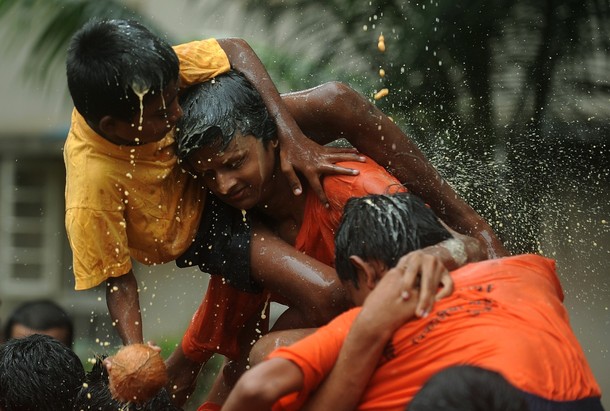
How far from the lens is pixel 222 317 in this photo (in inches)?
197

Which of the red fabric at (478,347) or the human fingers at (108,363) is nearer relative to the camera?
the red fabric at (478,347)

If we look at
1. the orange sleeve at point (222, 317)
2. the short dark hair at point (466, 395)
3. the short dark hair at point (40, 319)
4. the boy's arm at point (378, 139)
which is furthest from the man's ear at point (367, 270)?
the short dark hair at point (40, 319)

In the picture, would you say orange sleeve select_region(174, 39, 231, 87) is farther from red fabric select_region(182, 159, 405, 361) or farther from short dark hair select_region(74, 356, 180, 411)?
short dark hair select_region(74, 356, 180, 411)

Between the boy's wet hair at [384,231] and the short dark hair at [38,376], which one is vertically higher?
the boy's wet hair at [384,231]

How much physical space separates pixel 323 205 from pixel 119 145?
29.9 inches

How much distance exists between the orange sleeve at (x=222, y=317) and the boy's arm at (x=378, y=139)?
75 centimetres

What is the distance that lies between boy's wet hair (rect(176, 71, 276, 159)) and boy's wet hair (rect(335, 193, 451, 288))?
2.36ft

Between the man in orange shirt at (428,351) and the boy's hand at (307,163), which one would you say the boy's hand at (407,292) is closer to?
the man in orange shirt at (428,351)

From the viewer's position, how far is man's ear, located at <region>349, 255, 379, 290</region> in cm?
365

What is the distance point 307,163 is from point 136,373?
0.99 m

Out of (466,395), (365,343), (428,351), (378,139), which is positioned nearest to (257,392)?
(365,343)

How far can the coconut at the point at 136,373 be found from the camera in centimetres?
396

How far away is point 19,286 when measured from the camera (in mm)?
12273

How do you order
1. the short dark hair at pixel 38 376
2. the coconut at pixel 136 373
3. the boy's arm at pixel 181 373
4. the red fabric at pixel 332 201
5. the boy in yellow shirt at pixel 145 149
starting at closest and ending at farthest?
the coconut at pixel 136 373 → the boy in yellow shirt at pixel 145 149 → the short dark hair at pixel 38 376 → the red fabric at pixel 332 201 → the boy's arm at pixel 181 373
